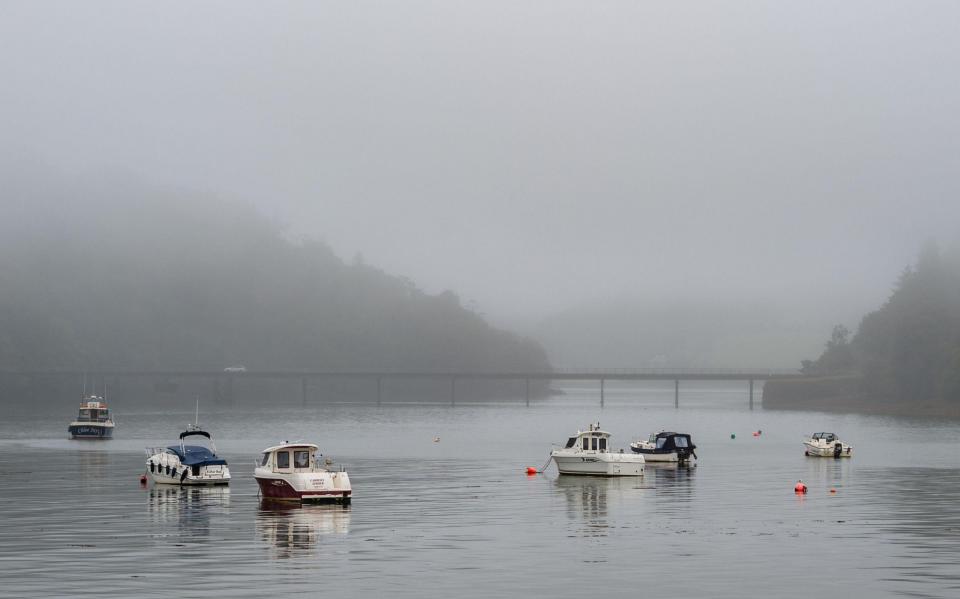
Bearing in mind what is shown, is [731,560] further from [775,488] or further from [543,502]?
[775,488]

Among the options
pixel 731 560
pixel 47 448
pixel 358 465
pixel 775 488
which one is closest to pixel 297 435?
pixel 47 448

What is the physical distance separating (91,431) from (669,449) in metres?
80.6

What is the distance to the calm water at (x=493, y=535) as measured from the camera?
170 ft

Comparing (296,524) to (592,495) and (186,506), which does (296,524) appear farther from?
(592,495)

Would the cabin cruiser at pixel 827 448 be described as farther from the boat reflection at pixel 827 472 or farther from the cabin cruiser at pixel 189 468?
the cabin cruiser at pixel 189 468

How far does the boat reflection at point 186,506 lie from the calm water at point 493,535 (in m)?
0.21

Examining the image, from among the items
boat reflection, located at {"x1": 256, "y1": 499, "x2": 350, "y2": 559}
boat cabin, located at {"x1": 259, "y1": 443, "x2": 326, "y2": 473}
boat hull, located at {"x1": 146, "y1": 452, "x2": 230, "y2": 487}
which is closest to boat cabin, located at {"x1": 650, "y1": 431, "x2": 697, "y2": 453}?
boat hull, located at {"x1": 146, "y1": 452, "x2": 230, "y2": 487}

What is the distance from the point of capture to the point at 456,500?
86375 mm

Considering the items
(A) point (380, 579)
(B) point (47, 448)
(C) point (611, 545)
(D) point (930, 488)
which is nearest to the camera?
(A) point (380, 579)

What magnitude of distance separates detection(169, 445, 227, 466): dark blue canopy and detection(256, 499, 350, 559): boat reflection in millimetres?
12077

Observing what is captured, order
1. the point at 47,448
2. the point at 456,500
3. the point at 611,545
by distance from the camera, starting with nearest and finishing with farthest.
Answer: the point at 611,545, the point at 456,500, the point at 47,448

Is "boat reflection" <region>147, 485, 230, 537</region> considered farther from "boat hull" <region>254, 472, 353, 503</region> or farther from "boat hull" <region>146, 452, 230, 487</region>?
"boat hull" <region>254, 472, 353, 503</region>

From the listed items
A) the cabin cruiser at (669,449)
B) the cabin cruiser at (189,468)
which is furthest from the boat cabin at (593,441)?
the cabin cruiser at (189,468)

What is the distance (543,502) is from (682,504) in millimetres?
9069
